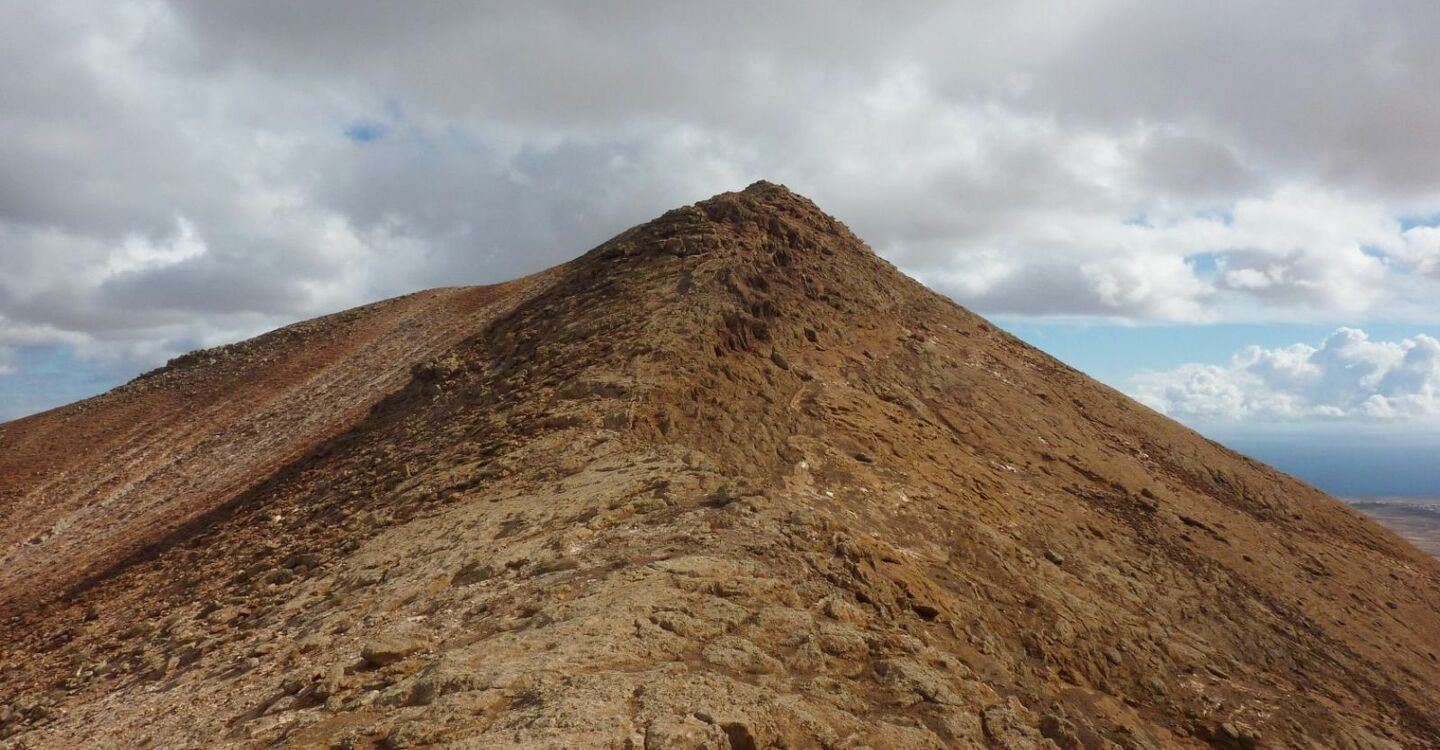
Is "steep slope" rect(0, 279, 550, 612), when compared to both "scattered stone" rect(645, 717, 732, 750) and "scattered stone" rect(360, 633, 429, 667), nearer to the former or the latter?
"scattered stone" rect(360, 633, 429, 667)

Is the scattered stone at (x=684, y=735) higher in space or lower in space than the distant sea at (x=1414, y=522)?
higher

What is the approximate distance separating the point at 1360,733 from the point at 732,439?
819 centimetres

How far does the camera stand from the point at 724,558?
764 centimetres

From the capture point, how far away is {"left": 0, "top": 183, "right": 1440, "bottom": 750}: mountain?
6211mm

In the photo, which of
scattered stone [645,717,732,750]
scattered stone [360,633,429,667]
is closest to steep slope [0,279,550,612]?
scattered stone [360,633,429,667]

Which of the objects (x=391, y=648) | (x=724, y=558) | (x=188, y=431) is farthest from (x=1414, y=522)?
(x=391, y=648)

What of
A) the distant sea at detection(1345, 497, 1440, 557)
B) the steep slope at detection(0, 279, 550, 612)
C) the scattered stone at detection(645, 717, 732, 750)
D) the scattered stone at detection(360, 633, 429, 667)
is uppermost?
the steep slope at detection(0, 279, 550, 612)

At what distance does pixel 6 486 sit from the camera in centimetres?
2134

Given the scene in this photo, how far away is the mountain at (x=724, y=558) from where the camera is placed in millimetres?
6211

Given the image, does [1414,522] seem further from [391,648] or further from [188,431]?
[391,648]

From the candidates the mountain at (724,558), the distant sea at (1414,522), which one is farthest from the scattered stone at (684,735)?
the distant sea at (1414,522)

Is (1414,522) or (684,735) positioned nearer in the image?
(684,735)

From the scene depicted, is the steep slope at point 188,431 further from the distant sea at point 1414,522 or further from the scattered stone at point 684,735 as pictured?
the distant sea at point 1414,522

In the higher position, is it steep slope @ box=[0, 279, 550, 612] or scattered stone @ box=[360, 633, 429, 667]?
steep slope @ box=[0, 279, 550, 612]
